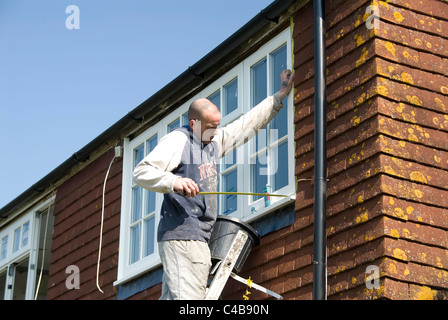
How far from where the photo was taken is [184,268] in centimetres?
561

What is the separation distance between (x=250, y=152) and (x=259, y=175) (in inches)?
10.1

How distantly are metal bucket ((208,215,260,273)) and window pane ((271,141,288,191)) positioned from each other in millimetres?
487

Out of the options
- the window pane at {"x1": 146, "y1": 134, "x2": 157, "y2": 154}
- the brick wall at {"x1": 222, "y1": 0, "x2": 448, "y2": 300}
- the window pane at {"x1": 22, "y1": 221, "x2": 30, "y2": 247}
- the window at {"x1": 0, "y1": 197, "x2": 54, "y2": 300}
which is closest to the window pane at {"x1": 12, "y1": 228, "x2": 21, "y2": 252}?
the window at {"x1": 0, "y1": 197, "x2": 54, "y2": 300}

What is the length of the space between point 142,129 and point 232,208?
217 cm

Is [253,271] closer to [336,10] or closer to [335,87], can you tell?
[335,87]

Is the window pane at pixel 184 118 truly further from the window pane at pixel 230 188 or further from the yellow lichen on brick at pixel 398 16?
the yellow lichen on brick at pixel 398 16

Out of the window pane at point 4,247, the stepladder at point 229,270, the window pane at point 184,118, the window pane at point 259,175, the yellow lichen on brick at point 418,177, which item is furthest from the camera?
the window pane at point 4,247

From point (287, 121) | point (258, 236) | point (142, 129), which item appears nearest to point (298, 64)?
point (287, 121)

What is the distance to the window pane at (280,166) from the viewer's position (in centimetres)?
668

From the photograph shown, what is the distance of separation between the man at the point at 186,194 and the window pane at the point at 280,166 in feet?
2.06

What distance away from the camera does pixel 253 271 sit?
21.8ft

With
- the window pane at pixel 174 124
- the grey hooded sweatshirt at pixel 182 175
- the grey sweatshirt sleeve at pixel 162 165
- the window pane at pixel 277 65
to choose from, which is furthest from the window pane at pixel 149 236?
the grey sweatshirt sleeve at pixel 162 165

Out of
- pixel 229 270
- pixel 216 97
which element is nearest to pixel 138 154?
pixel 216 97
